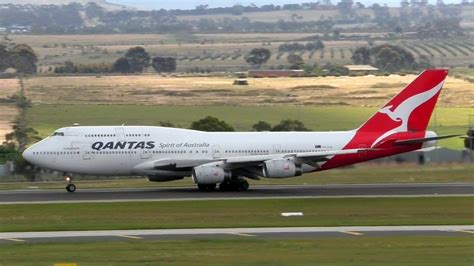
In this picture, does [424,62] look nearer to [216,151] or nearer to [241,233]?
[216,151]

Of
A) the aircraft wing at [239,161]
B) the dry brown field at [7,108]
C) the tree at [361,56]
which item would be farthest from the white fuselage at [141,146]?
the tree at [361,56]

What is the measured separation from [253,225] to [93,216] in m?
6.33

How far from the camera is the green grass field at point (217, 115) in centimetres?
7588

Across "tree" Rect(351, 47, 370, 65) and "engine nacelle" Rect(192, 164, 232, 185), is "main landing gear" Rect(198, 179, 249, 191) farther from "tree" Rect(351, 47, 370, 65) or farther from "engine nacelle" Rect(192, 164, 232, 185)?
"tree" Rect(351, 47, 370, 65)

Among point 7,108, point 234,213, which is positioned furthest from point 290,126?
point 234,213

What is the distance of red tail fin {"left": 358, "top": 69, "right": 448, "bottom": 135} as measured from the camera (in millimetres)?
49625

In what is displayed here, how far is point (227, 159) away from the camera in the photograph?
47.2 metres

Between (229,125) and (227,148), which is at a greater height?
(227,148)

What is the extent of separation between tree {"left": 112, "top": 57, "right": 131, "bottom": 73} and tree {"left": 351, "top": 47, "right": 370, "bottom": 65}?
2831cm

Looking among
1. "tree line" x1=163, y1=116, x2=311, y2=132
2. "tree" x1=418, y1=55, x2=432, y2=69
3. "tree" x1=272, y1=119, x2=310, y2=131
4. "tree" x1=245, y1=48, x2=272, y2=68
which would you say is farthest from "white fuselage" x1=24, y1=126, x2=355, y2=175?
"tree" x1=245, y1=48, x2=272, y2=68

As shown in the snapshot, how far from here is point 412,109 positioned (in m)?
49.8

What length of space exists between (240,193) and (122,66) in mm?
72675

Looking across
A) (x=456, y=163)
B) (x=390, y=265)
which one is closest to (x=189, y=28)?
(x=456, y=163)

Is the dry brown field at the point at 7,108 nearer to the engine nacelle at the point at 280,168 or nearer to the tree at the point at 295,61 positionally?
the engine nacelle at the point at 280,168
